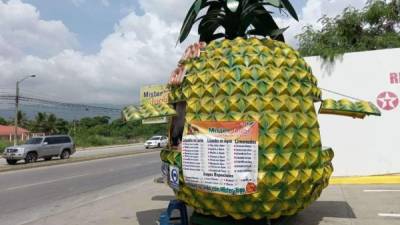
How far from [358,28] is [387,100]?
23.1ft

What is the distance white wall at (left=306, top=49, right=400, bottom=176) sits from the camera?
12.8 meters

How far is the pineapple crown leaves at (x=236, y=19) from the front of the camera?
7.33 meters

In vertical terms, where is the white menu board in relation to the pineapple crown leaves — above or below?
below

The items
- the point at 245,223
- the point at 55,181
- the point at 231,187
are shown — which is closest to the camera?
the point at 231,187

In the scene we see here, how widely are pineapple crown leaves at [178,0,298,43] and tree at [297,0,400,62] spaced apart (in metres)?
11.1

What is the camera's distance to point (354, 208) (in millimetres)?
8969

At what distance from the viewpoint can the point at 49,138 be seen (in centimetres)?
3228

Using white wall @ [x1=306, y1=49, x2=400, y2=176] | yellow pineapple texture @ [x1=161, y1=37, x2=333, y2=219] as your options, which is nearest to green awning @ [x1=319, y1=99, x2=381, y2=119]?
yellow pineapple texture @ [x1=161, y1=37, x2=333, y2=219]

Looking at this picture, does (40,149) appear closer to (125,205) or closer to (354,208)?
(125,205)

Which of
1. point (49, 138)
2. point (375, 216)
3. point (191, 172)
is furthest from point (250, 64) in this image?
point (49, 138)

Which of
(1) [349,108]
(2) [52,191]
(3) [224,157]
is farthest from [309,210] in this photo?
(2) [52,191]

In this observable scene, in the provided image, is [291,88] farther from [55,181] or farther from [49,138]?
Answer: [49,138]

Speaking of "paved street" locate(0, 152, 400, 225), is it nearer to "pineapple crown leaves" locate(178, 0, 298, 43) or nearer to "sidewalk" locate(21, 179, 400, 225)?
"sidewalk" locate(21, 179, 400, 225)

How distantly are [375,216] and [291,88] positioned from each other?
3.15 metres
